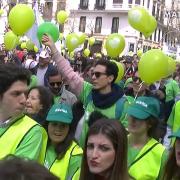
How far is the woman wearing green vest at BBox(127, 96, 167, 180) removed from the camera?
3.07 meters

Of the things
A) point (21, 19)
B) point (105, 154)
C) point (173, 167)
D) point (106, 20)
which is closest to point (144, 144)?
point (173, 167)

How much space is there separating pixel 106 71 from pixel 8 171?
10.0 feet

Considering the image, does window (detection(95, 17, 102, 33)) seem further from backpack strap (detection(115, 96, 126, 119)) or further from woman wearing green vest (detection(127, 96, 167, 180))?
woman wearing green vest (detection(127, 96, 167, 180))

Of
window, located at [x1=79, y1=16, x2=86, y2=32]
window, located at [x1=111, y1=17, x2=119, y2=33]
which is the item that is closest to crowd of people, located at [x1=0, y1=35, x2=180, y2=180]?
window, located at [x1=111, y1=17, x2=119, y2=33]

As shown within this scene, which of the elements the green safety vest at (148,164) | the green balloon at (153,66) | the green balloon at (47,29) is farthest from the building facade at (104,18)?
the green safety vest at (148,164)

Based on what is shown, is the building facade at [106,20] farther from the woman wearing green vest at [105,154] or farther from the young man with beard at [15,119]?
the young man with beard at [15,119]

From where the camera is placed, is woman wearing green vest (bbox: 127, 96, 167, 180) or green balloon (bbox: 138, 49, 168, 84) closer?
woman wearing green vest (bbox: 127, 96, 167, 180)

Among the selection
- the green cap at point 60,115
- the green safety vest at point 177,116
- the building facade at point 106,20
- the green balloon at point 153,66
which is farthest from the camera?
the building facade at point 106,20

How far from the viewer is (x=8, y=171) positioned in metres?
1.25

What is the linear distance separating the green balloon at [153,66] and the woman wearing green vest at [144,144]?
1.27 m

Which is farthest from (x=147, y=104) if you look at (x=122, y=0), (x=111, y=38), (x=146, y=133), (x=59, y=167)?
(x=122, y=0)

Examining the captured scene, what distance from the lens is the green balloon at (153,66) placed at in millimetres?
4719

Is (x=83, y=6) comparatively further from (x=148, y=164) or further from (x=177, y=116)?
(x=148, y=164)

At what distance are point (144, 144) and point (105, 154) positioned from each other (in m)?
0.87
